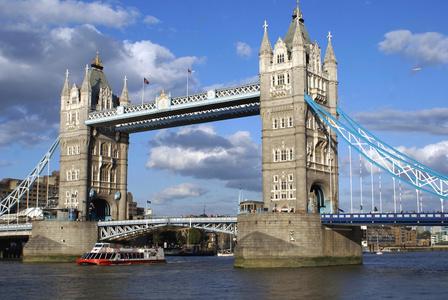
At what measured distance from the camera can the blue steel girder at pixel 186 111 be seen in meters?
85.2

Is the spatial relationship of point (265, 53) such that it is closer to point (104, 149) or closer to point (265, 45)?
point (265, 45)

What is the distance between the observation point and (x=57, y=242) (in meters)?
94.5

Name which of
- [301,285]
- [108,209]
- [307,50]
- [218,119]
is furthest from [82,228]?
[301,285]

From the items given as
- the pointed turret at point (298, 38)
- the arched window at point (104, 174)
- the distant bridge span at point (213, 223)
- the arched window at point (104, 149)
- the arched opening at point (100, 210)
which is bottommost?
the distant bridge span at point (213, 223)

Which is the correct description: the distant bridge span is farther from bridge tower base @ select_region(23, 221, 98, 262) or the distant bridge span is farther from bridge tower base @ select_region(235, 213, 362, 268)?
bridge tower base @ select_region(23, 221, 98, 262)

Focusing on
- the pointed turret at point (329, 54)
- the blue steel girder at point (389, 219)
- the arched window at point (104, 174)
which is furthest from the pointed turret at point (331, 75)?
the arched window at point (104, 174)

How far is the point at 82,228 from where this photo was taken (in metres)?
96.2

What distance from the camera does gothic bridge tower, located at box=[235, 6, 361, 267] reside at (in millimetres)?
72062

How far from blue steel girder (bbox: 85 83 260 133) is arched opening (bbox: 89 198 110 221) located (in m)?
11.7

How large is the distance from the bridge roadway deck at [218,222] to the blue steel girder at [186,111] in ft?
47.4

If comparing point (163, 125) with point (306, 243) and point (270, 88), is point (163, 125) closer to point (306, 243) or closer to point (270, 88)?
point (270, 88)

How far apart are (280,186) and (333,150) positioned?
946cm

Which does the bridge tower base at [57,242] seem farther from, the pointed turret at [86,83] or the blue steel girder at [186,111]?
the pointed turret at [86,83]

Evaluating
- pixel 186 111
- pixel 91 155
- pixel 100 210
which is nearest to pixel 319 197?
pixel 186 111
